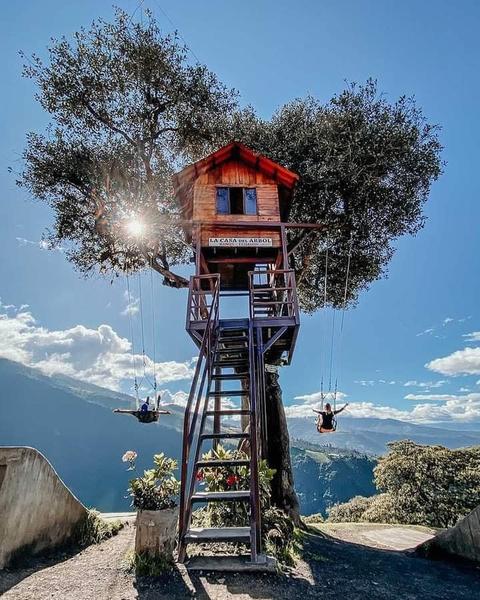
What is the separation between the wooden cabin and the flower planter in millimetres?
7926

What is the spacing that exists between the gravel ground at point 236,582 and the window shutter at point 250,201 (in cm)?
1009

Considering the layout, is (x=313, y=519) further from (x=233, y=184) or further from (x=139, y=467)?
(x=139, y=467)

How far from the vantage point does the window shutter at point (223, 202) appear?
12.7 meters

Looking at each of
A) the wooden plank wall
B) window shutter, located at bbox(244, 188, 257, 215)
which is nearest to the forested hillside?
the wooden plank wall

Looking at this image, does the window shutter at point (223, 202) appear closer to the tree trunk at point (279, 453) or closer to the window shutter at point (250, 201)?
the window shutter at point (250, 201)

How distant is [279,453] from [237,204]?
900 centimetres

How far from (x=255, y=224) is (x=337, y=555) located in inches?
375

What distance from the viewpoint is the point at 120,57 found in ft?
44.6

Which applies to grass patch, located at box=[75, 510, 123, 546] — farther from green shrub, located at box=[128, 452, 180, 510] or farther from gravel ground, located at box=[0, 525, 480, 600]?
green shrub, located at box=[128, 452, 180, 510]

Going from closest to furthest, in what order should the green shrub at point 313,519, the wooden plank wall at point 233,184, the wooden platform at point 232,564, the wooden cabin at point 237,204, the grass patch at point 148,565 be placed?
1. the wooden platform at point 232,564
2. the grass patch at point 148,565
3. the wooden cabin at point 237,204
4. the wooden plank wall at point 233,184
5. the green shrub at point 313,519

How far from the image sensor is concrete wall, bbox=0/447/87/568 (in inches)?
216

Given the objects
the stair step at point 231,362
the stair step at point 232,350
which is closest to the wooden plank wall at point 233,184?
the stair step at point 232,350

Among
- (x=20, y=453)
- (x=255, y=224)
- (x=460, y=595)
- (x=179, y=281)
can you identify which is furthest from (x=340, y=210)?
(x=20, y=453)

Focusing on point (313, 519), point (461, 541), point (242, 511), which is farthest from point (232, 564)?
point (313, 519)
